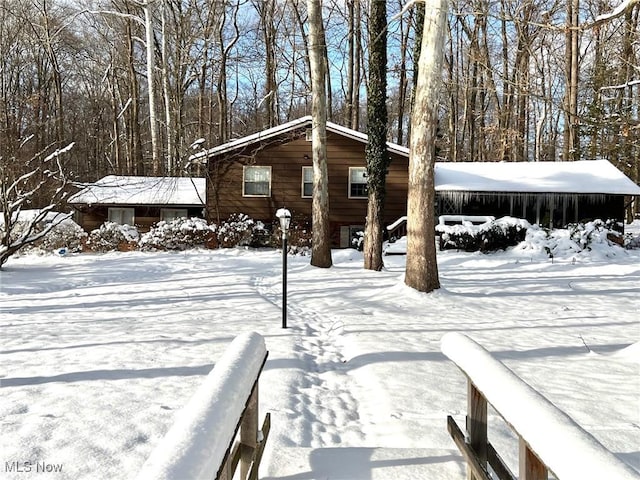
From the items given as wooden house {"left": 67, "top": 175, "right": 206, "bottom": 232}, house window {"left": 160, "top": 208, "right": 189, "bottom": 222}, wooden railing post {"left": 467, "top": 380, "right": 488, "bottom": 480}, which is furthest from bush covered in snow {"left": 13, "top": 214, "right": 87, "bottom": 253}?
wooden railing post {"left": 467, "top": 380, "right": 488, "bottom": 480}

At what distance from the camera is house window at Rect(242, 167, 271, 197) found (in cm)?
1997

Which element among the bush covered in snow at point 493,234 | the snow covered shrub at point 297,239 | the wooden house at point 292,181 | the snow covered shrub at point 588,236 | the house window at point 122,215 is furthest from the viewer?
the house window at point 122,215

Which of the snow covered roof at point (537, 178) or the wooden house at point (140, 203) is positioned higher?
the snow covered roof at point (537, 178)

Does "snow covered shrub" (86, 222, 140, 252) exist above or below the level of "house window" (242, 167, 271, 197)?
below

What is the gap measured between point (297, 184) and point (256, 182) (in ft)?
5.92

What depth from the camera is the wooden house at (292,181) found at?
19703mm

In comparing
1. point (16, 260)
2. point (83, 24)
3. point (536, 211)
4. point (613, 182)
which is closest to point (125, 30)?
point (83, 24)

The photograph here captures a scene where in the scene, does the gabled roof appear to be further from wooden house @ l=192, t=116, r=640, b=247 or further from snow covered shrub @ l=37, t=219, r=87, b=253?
snow covered shrub @ l=37, t=219, r=87, b=253

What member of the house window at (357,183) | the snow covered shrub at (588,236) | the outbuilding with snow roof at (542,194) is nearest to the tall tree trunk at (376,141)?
the snow covered shrub at (588,236)

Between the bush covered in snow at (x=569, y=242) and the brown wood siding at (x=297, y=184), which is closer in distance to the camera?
the bush covered in snow at (x=569, y=242)

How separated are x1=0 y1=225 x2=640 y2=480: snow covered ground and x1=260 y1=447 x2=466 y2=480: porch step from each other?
1cm

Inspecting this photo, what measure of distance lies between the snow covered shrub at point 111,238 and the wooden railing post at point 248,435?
16038mm

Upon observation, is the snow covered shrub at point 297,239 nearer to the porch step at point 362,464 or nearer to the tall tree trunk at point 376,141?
the tall tree trunk at point 376,141

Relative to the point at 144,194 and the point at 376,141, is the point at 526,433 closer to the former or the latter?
the point at 376,141
